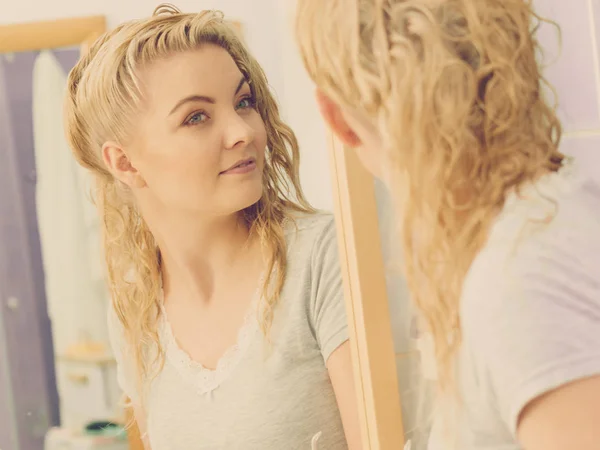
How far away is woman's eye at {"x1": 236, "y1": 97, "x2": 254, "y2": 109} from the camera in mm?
817

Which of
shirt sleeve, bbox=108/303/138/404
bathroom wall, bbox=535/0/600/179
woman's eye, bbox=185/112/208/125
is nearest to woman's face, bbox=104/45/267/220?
woman's eye, bbox=185/112/208/125

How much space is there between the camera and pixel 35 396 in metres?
0.93

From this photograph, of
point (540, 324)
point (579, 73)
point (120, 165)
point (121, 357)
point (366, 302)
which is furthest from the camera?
point (121, 357)

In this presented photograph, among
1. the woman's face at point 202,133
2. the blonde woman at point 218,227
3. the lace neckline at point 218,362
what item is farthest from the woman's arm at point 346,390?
the woman's face at point 202,133

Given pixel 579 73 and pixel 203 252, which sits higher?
pixel 579 73

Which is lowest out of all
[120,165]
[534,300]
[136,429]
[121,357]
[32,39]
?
[136,429]

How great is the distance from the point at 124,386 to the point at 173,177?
0.32 metres

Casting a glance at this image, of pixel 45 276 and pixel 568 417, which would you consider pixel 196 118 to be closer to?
pixel 45 276

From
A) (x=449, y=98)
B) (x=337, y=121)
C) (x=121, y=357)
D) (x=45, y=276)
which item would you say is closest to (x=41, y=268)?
(x=45, y=276)

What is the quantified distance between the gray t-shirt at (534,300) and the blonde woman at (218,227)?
28 centimetres

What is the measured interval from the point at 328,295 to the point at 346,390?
0.36ft

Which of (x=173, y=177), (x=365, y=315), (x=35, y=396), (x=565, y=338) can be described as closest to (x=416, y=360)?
(x=365, y=315)

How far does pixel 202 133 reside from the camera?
31.2 inches

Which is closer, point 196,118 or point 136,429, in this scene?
point 196,118
